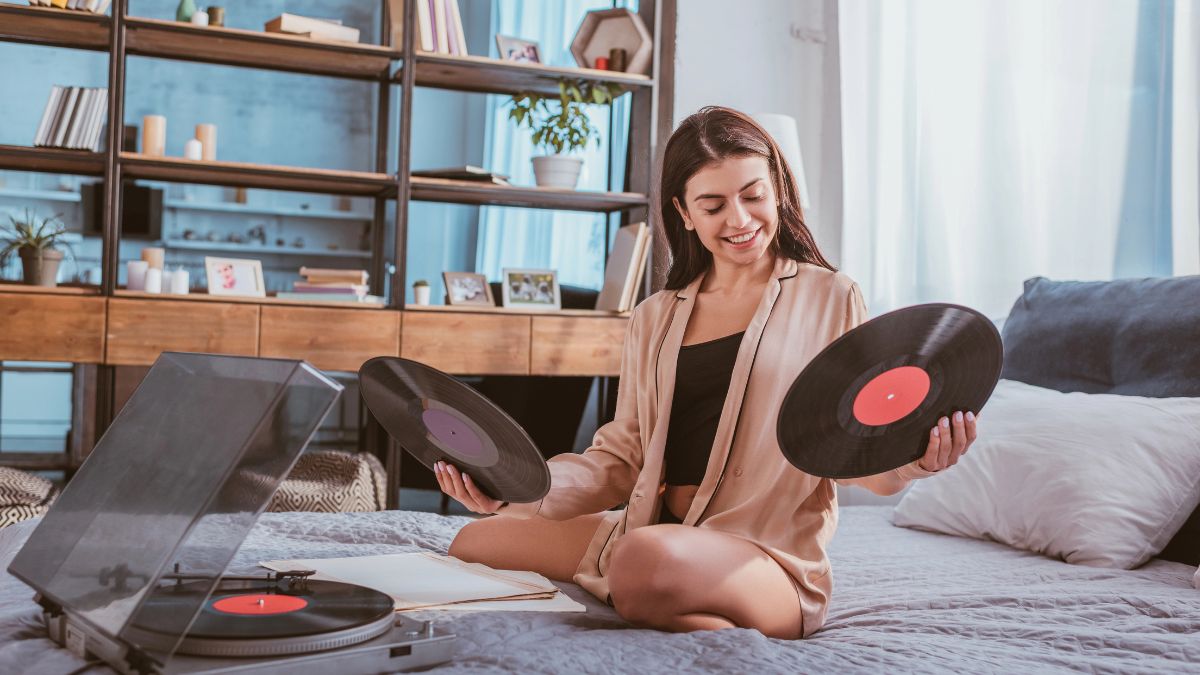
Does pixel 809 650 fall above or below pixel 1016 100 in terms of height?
below

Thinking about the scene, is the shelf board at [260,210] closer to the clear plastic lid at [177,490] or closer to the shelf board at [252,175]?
the shelf board at [252,175]

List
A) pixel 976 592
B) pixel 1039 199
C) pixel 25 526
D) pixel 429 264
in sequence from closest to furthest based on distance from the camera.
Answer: pixel 976 592 → pixel 25 526 → pixel 1039 199 → pixel 429 264

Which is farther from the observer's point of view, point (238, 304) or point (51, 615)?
point (238, 304)

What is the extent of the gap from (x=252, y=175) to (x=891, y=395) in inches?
107

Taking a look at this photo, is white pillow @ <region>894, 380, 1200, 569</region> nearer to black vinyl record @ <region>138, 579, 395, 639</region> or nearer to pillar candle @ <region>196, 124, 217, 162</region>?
black vinyl record @ <region>138, 579, 395, 639</region>

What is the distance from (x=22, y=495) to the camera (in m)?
2.64

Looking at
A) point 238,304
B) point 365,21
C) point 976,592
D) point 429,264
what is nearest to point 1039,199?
point 976,592

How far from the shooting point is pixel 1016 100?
2.81 meters

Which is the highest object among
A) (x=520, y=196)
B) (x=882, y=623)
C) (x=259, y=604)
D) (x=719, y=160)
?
(x=520, y=196)

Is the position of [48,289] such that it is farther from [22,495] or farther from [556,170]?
[556,170]

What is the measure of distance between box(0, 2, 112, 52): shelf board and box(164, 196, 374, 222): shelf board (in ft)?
12.7

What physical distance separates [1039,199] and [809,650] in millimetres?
1935

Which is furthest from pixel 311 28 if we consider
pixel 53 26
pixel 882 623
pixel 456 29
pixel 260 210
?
pixel 260 210

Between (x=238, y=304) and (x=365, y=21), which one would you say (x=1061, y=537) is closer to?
(x=238, y=304)
